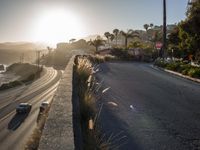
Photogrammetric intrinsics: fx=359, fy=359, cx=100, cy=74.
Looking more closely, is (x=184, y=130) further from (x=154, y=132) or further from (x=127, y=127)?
(x=127, y=127)

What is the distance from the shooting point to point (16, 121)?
39.9 m

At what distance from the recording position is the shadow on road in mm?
36928

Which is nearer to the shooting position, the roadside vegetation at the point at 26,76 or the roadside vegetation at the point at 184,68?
the roadside vegetation at the point at 184,68

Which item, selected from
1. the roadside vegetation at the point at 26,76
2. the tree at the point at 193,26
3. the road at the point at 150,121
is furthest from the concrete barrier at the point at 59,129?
the roadside vegetation at the point at 26,76

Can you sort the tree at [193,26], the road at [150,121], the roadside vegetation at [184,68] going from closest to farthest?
the road at [150,121] → the roadside vegetation at [184,68] → the tree at [193,26]

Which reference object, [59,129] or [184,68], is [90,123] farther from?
[184,68]

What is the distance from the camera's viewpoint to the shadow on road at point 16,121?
121 ft

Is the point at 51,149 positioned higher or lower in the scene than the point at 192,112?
higher

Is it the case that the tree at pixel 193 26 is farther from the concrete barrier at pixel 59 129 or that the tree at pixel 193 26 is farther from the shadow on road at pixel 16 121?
the shadow on road at pixel 16 121

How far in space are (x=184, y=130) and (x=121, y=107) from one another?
2377mm

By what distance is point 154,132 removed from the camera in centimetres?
724

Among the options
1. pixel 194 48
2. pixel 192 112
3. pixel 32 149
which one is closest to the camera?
pixel 32 149

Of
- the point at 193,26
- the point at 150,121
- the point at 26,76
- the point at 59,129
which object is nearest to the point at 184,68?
the point at 193,26

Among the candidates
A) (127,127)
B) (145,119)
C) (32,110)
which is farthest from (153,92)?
(32,110)
